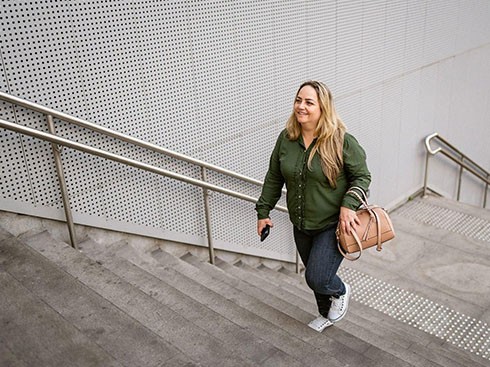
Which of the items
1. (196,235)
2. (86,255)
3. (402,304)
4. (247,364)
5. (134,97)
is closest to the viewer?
(247,364)

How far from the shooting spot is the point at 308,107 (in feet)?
9.52

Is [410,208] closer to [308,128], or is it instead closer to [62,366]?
[308,128]

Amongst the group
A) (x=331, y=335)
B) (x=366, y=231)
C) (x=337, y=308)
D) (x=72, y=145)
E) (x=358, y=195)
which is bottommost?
(x=331, y=335)

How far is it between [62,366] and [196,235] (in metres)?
2.31

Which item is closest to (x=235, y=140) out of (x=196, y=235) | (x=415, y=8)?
(x=196, y=235)

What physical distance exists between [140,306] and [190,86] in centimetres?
188

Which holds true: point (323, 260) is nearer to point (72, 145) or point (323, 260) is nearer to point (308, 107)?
point (308, 107)

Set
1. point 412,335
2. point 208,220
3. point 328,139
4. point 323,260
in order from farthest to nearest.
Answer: point 208,220
point 412,335
point 323,260
point 328,139

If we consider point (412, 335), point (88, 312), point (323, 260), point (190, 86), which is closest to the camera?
point (88, 312)

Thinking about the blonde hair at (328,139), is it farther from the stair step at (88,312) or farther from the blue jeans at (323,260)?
the stair step at (88,312)

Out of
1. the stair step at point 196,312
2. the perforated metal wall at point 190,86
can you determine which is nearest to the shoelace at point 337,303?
the stair step at point 196,312

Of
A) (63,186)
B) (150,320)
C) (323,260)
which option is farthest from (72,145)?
(323,260)

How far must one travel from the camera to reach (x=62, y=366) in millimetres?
2297

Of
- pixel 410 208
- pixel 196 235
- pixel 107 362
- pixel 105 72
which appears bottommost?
pixel 410 208
